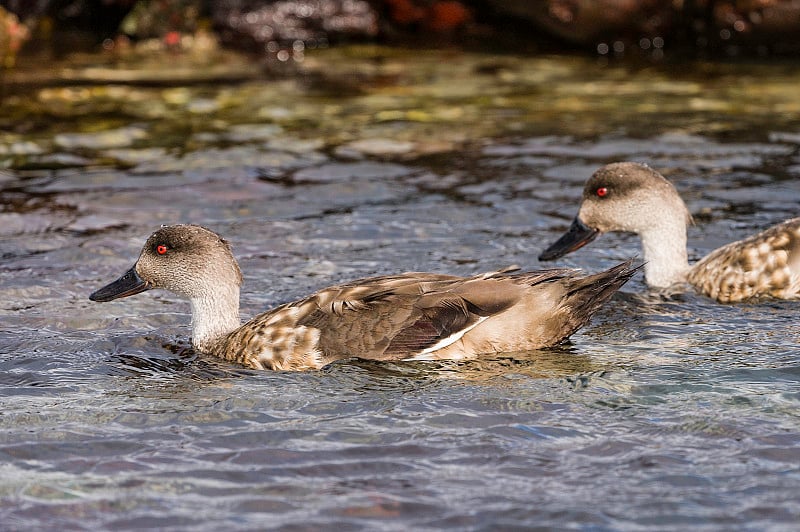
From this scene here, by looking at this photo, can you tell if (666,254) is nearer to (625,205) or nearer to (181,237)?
(625,205)

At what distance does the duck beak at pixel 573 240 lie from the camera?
29.1 ft

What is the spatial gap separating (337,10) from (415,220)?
8.81 m

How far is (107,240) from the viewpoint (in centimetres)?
997

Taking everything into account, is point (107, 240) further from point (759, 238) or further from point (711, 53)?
point (711, 53)

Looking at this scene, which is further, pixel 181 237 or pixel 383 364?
pixel 181 237

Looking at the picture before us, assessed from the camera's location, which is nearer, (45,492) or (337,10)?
(45,492)

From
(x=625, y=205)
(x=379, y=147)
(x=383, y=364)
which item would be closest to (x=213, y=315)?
(x=383, y=364)

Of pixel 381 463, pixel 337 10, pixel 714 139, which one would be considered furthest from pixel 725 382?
pixel 337 10

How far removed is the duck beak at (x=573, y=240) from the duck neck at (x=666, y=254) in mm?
398

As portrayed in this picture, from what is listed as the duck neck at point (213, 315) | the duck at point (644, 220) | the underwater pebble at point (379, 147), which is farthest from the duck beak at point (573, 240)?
the underwater pebble at point (379, 147)

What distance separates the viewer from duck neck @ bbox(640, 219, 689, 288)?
8922mm

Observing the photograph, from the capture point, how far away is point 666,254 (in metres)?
8.96

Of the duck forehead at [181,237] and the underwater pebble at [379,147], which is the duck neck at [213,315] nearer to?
the duck forehead at [181,237]

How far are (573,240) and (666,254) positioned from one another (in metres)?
0.64
